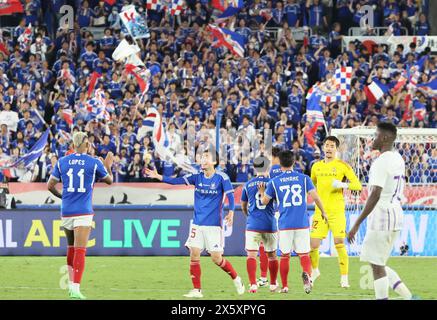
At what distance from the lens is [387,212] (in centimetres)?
1108

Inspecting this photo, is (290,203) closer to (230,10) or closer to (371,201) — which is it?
(371,201)

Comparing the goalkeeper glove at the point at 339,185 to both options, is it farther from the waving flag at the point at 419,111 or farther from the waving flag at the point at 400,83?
the waving flag at the point at 400,83

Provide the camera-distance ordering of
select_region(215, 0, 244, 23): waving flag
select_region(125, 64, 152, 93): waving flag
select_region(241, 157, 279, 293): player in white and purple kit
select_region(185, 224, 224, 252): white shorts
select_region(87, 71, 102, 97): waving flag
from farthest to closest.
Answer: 1. select_region(215, 0, 244, 23): waving flag
2. select_region(87, 71, 102, 97): waving flag
3. select_region(125, 64, 152, 93): waving flag
4. select_region(241, 157, 279, 293): player in white and purple kit
5. select_region(185, 224, 224, 252): white shorts

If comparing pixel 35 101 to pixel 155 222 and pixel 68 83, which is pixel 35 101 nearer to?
pixel 68 83

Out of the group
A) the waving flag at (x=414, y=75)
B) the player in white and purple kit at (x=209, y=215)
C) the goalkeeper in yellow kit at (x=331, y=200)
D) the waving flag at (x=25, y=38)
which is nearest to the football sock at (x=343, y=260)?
the goalkeeper in yellow kit at (x=331, y=200)

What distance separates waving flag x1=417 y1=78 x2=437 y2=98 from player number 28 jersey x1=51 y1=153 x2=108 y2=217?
1723 centimetres

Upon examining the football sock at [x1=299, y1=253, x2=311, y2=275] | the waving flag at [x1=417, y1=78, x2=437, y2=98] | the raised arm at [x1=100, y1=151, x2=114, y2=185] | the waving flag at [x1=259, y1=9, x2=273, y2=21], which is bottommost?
the football sock at [x1=299, y1=253, x2=311, y2=275]

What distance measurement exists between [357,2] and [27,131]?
38.7 ft

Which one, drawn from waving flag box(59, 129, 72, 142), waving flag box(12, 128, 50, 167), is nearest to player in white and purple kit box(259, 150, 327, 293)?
waving flag box(12, 128, 50, 167)

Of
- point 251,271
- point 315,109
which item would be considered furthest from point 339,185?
point 315,109

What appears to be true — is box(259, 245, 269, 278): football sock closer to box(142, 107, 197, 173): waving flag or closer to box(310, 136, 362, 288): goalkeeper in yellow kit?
box(310, 136, 362, 288): goalkeeper in yellow kit

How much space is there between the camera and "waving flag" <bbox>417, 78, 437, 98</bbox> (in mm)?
29391

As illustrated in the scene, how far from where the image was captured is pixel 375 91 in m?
28.8

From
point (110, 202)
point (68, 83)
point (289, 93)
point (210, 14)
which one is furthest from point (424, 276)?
point (210, 14)
